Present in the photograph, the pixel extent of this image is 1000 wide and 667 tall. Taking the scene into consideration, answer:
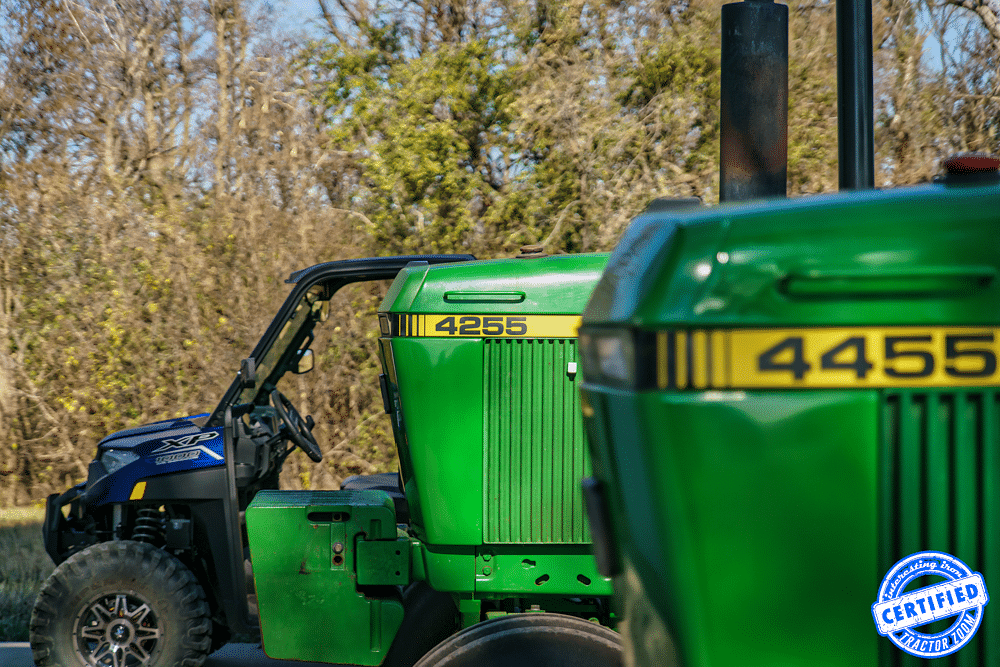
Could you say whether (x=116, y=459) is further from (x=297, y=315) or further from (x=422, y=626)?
(x=422, y=626)

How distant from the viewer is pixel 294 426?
4.45m

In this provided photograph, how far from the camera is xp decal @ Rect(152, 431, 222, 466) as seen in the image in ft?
13.8

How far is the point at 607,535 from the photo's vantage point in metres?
1.57

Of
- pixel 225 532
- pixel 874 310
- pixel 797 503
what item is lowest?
pixel 225 532

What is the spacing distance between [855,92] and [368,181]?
529cm

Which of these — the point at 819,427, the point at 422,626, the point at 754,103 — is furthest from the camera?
the point at 754,103

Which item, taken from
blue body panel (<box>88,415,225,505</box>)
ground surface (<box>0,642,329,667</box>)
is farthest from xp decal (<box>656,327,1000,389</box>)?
ground surface (<box>0,642,329,667</box>)

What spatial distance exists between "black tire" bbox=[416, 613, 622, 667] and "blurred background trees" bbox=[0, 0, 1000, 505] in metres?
5.72

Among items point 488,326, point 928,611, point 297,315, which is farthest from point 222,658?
point 928,611

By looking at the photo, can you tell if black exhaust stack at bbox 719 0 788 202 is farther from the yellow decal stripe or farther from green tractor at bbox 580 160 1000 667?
green tractor at bbox 580 160 1000 667

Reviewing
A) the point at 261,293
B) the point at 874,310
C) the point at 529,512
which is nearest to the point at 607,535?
the point at 874,310

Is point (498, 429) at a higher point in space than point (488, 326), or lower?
lower

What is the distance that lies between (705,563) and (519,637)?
130cm

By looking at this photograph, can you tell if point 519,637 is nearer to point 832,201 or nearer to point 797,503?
point 797,503
